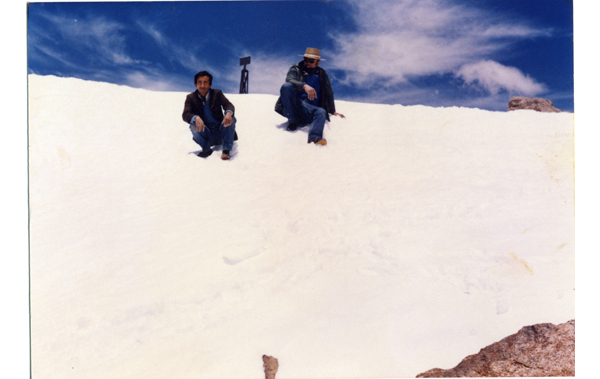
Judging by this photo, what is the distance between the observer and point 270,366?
2.55 metres

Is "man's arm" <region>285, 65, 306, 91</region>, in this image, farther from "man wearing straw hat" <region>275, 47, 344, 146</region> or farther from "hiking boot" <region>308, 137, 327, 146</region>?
"hiking boot" <region>308, 137, 327, 146</region>

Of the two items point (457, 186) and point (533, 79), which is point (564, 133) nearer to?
point (533, 79)

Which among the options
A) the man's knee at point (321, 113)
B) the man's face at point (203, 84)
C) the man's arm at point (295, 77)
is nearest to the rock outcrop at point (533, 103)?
the man's knee at point (321, 113)

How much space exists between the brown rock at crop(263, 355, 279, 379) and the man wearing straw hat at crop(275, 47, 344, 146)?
1.80 metres

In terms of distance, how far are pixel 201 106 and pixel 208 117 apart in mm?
110

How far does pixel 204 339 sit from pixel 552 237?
2.90 metres

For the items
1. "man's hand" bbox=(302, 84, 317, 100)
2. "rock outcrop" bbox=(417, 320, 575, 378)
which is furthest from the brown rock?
"man's hand" bbox=(302, 84, 317, 100)

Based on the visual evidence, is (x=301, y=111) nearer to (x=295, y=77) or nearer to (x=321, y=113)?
A: (x=321, y=113)

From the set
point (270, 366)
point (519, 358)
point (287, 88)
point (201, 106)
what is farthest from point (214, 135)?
point (519, 358)

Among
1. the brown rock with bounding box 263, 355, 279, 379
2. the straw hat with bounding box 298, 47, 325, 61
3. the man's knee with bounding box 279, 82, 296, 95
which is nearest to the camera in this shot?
the brown rock with bounding box 263, 355, 279, 379

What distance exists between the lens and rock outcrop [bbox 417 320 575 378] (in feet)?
8.55

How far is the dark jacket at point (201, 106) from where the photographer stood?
3.01 meters

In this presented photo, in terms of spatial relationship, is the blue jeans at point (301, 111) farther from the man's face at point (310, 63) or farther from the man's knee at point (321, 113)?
the man's face at point (310, 63)

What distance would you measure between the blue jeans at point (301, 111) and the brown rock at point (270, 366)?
1823 mm
